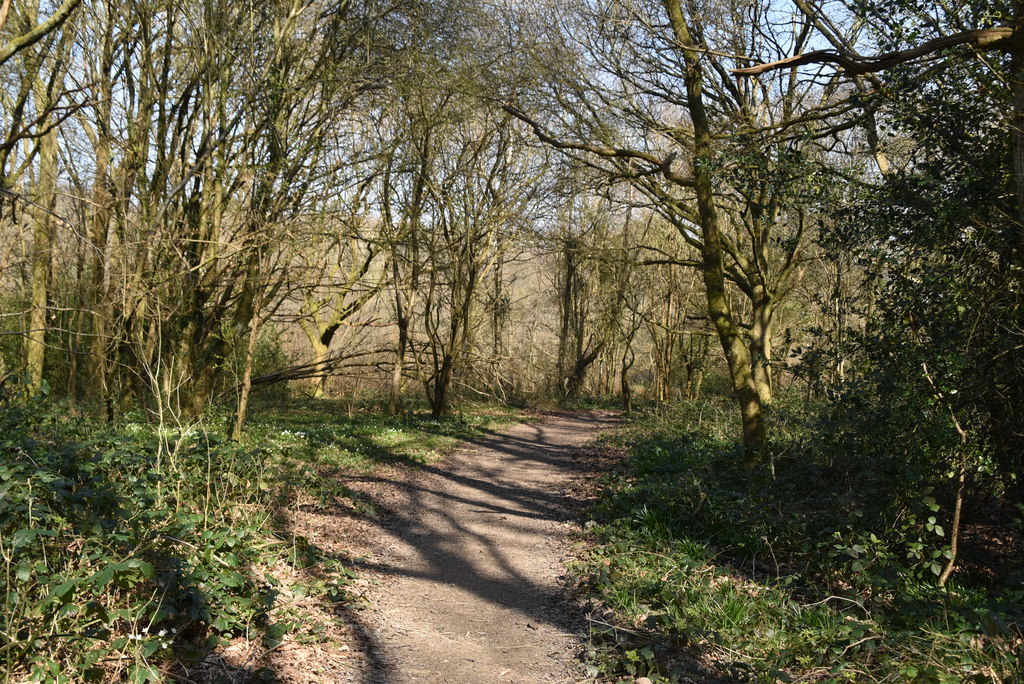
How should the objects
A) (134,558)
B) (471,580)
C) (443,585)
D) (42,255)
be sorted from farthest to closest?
(42,255) → (471,580) → (443,585) → (134,558)

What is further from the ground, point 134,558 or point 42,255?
point 42,255

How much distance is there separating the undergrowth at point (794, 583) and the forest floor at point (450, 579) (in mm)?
480

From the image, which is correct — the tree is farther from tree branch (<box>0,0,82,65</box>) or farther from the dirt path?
tree branch (<box>0,0,82,65</box>)

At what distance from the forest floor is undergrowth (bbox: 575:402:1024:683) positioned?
48 centimetres

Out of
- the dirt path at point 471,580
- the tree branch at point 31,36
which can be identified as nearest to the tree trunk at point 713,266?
the dirt path at point 471,580

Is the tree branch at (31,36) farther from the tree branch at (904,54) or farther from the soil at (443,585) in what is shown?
the tree branch at (904,54)

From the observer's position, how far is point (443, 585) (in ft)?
21.6

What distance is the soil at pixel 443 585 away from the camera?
472 cm

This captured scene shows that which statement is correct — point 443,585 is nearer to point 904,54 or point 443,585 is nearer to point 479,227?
point 904,54

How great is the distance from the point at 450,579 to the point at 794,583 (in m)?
3.26

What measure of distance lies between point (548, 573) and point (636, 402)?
21.5m

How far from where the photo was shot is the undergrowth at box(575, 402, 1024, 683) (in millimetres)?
4230

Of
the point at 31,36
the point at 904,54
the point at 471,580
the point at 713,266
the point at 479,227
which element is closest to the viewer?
the point at 904,54

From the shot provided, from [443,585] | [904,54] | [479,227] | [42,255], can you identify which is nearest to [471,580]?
[443,585]
